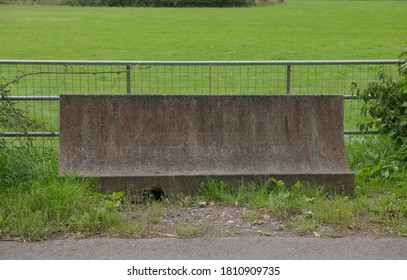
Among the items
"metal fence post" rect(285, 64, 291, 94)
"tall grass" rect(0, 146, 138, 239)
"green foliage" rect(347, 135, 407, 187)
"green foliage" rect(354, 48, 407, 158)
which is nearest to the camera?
"tall grass" rect(0, 146, 138, 239)

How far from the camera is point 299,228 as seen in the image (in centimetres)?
692

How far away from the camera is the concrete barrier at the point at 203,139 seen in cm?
792

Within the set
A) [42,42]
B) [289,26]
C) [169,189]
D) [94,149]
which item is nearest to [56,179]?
[94,149]

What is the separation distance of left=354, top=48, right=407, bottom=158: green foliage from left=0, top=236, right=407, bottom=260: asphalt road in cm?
243

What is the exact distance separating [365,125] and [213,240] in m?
3.45

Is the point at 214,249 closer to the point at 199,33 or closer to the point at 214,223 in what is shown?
the point at 214,223

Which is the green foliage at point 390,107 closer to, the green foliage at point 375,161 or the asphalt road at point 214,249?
the green foliage at point 375,161

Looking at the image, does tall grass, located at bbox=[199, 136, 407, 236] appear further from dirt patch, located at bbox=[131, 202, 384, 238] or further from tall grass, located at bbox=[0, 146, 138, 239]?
tall grass, located at bbox=[0, 146, 138, 239]

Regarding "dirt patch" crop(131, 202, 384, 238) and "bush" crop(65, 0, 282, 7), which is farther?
"bush" crop(65, 0, 282, 7)

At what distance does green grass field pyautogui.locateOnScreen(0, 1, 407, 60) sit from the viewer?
90.2 ft

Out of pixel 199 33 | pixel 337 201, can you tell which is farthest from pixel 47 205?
pixel 199 33

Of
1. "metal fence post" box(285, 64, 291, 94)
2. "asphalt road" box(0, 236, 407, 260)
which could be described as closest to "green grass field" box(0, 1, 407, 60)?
"metal fence post" box(285, 64, 291, 94)

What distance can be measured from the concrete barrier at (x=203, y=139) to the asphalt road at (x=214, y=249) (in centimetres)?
127

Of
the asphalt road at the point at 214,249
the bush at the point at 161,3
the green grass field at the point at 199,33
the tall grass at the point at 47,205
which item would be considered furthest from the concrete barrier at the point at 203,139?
the bush at the point at 161,3
